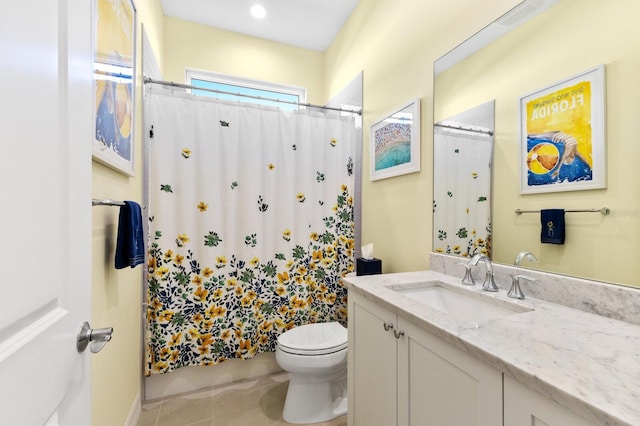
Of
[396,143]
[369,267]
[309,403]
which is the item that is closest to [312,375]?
[309,403]

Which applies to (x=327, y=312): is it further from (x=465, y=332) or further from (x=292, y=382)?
(x=465, y=332)

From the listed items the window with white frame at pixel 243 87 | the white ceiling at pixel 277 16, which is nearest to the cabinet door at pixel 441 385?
the window with white frame at pixel 243 87

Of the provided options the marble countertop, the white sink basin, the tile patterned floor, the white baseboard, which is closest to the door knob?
the marble countertop

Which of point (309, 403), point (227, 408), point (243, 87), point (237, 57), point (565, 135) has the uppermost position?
point (237, 57)

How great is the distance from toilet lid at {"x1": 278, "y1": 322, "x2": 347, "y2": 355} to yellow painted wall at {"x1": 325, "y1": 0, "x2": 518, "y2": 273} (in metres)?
0.53

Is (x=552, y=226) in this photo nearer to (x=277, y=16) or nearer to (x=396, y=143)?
(x=396, y=143)

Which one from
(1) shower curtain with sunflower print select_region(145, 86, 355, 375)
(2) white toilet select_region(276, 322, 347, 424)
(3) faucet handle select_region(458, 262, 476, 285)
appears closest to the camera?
(3) faucet handle select_region(458, 262, 476, 285)

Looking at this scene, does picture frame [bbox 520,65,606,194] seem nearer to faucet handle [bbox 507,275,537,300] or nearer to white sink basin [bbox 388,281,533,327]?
faucet handle [bbox 507,275,537,300]

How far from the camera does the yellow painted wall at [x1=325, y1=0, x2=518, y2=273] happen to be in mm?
1513

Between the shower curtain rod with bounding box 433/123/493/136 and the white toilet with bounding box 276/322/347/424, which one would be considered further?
the white toilet with bounding box 276/322/347/424

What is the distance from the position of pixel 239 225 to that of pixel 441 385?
61.5 inches

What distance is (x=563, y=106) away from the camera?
102cm

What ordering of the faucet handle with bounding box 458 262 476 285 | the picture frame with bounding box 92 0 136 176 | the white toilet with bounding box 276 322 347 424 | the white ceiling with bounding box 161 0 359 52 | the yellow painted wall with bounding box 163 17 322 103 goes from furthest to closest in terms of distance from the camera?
1. the yellow painted wall with bounding box 163 17 322 103
2. the white ceiling with bounding box 161 0 359 52
3. the white toilet with bounding box 276 322 347 424
4. the faucet handle with bounding box 458 262 476 285
5. the picture frame with bounding box 92 0 136 176

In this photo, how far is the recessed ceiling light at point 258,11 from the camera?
7.54 feet
